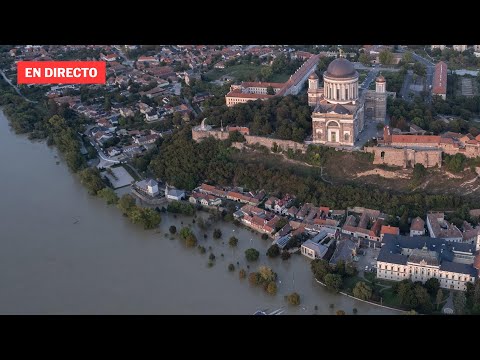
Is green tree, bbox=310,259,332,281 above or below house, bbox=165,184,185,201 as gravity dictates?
below

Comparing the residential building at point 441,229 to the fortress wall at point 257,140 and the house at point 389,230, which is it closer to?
the house at point 389,230

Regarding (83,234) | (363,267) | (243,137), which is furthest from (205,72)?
(363,267)

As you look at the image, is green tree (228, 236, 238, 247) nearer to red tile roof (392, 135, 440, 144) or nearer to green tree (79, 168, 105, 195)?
green tree (79, 168, 105, 195)

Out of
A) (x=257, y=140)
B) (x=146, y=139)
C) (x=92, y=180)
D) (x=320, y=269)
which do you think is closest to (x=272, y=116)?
(x=257, y=140)

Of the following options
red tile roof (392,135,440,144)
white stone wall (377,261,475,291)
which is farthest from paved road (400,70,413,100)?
white stone wall (377,261,475,291)

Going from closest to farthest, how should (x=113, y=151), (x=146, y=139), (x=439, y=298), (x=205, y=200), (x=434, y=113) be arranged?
(x=439, y=298), (x=205, y=200), (x=434, y=113), (x=113, y=151), (x=146, y=139)

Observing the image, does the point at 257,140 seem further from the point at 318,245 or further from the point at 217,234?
the point at 318,245

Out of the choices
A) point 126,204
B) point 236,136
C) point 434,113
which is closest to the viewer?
point 126,204
